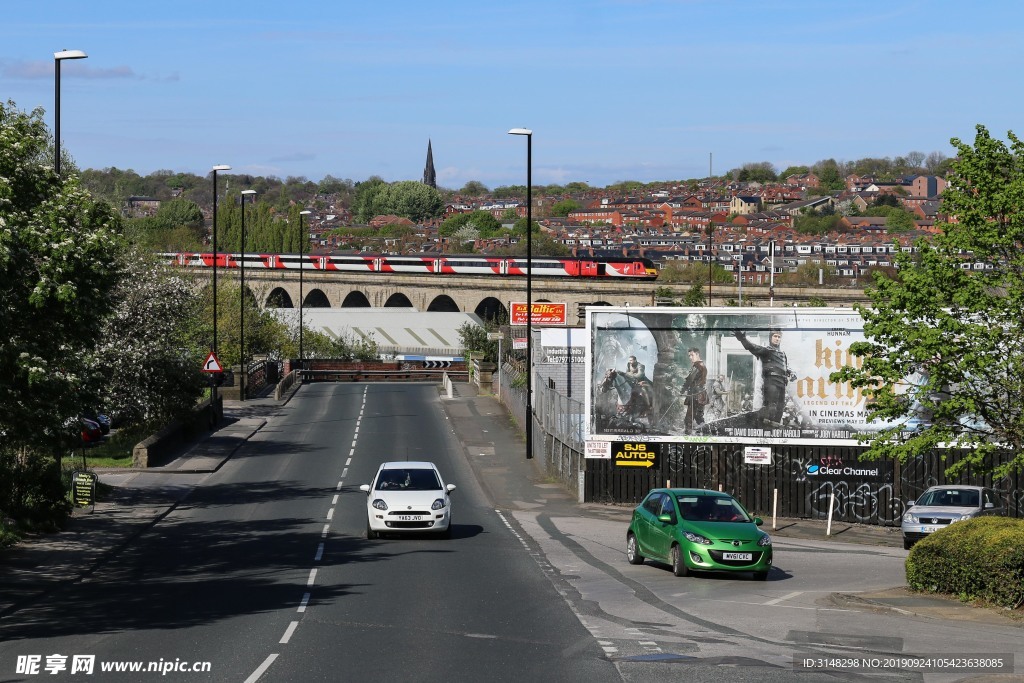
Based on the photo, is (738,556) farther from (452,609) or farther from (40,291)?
(40,291)

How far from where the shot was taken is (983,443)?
2036 cm

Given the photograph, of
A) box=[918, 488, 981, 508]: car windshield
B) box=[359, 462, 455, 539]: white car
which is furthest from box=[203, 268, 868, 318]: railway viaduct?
box=[359, 462, 455, 539]: white car

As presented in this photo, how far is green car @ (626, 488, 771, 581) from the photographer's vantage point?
2038cm

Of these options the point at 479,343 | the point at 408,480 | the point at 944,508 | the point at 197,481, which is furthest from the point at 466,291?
the point at 408,480

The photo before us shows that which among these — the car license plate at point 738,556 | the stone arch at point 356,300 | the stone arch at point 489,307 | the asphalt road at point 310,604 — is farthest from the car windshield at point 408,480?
the stone arch at point 356,300

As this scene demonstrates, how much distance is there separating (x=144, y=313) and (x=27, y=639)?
30.3 meters

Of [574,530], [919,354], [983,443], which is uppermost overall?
[919,354]

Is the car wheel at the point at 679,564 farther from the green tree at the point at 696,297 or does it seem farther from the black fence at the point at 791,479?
the green tree at the point at 696,297

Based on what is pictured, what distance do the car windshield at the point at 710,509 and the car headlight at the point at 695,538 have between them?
435 mm

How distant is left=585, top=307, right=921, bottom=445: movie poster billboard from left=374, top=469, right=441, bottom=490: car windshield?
795 centimetres

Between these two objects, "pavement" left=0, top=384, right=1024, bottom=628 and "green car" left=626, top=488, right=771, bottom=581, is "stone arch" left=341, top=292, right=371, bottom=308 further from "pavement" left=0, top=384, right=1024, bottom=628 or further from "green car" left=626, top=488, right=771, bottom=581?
"green car" left=626, top=488, right=771, bottom=581

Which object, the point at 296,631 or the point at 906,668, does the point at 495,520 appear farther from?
the point at 906,668

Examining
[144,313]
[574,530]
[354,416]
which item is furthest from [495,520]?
[354,416]

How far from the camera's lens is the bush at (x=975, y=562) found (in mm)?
16844
